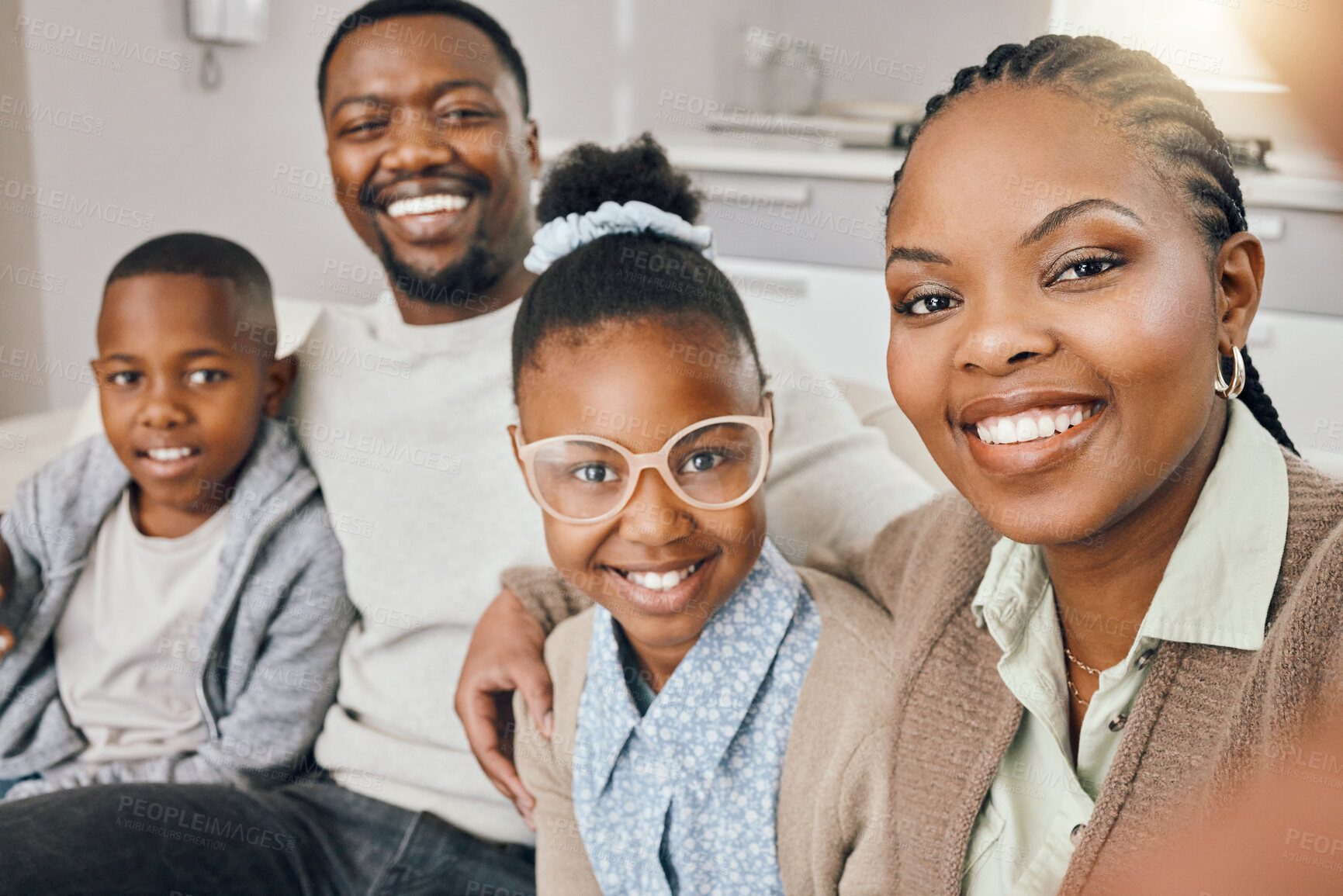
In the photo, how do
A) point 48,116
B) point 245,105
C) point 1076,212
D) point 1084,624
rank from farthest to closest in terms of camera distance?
point 245,105 < point 48,116 < point 1084,624 < point 1076,212

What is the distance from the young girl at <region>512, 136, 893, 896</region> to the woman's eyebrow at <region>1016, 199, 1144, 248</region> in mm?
338

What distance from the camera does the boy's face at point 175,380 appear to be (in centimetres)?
124

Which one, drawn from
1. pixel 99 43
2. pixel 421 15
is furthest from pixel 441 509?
pixel 99 43

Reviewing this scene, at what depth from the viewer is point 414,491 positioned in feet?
4.15

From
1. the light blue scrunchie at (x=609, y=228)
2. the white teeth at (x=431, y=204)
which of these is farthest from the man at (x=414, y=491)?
the light blue scrunchie at (x=609, y=228)

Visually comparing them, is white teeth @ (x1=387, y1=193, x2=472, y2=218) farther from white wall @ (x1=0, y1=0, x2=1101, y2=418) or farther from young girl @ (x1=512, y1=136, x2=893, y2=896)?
white wall @ (x1=0, y1=0, x2=1101, y2=418)

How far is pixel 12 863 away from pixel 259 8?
5.85ft

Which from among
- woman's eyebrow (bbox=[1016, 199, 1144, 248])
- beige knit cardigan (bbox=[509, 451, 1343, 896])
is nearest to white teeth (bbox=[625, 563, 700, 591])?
beige knit cardigan (bbox=[509, 451, 1343, 896])

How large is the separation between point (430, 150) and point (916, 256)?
2.53 ft

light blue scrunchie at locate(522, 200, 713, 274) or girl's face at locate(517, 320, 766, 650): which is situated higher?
light blue scrunchie at locate(522, 200, 713, 274)

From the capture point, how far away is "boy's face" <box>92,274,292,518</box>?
1238mm

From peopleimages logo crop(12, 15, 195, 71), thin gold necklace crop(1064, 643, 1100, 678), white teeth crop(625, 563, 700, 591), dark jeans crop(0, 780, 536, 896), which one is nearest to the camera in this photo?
thin gold necklace crop(1064, 643, 1100, 678)

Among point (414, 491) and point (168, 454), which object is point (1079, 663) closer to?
point (414, 491)

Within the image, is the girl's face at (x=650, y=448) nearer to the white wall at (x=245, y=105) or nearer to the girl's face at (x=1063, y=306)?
the girl's face at (x=1063, y=306)
